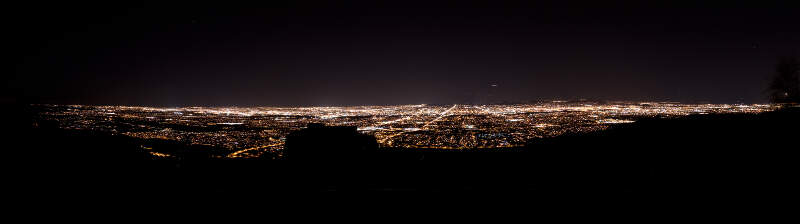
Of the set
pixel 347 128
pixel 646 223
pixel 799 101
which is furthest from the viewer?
pixel 799 101

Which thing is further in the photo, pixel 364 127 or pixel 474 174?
pixel 364 127

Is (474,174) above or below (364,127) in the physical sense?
above

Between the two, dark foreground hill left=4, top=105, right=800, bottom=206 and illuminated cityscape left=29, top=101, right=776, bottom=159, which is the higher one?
dark foreground hill left=4, top=105, right=800, bottom=206

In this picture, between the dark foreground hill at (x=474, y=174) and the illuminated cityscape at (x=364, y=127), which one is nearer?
the dark foreground hill at (x=474, y=174)

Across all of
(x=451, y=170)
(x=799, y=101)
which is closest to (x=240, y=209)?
(x=451, y=170)

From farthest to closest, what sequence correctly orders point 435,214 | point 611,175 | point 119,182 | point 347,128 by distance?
point 347,128, point 611,175, point 119,182, point 435,214

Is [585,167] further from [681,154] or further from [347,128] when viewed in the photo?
[347,128]

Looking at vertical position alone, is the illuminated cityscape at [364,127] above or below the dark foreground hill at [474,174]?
below

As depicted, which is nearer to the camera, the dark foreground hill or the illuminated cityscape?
the dark foreground hill
